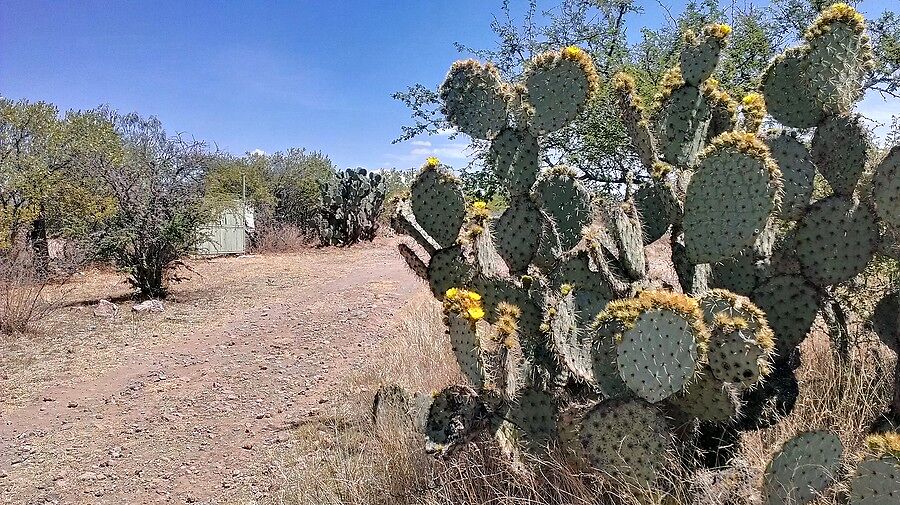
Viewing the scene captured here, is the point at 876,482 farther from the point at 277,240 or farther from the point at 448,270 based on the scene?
the point at 277,240

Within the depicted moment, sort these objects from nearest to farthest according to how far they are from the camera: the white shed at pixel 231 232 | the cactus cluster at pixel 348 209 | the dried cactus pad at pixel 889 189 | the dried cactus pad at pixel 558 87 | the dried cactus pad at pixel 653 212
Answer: the dried cactus pad at pixel 889 189, the dried cactus pad at pixel 558 87, the dried cactus pad at pixel 653 212, the white shed at pixel 231 232, the cactus cluster at pixel 348 209

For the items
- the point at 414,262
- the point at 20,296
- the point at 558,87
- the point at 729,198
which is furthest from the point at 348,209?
→ the point at 729,198

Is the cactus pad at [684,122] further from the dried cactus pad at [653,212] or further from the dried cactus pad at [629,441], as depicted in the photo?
the dried cactus pad at [629,441]

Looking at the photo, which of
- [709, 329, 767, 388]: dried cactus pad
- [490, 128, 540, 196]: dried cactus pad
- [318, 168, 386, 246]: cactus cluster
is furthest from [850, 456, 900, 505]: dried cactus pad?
[318, 168, 386, 246]: cactus cluster

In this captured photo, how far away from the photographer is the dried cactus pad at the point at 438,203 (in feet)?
10.8

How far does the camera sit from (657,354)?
2102 millimetres

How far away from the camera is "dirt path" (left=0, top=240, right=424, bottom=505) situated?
11.8ft

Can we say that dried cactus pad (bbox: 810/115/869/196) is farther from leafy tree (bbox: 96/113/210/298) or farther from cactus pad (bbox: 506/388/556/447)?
leafy tree (bbox: 96/113/210/298)

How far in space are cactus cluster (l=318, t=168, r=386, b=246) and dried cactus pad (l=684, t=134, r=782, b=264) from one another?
608 inches

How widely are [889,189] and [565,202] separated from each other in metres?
1.41

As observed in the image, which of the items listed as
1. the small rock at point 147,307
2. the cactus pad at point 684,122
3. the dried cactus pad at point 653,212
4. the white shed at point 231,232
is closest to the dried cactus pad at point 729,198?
the dried cactus pad at point 653,212

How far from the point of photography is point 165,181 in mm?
9664

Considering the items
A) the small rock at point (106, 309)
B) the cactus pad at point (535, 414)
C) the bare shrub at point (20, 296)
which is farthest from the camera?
the small rock at point (106, 309)

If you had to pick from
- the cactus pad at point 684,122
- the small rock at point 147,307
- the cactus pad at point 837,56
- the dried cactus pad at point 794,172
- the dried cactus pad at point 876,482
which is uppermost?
the cactus pad at point 837,56
